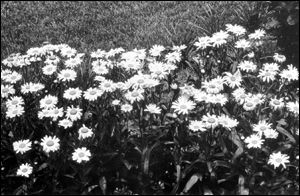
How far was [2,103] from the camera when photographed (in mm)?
3799

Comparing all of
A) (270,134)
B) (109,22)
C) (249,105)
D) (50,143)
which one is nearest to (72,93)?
(50,143)

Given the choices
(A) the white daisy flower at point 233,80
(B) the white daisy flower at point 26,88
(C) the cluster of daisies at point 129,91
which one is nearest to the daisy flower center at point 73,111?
(C) the cluster of daisies at point 129,91

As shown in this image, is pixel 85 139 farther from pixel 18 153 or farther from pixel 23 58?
pixel 23 58

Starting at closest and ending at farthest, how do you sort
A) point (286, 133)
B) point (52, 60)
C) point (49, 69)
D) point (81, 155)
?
point (81, 155)
point (286, 133)
point (49, 69)
point (52, 60)

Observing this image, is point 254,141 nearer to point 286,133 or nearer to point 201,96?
point 286,133

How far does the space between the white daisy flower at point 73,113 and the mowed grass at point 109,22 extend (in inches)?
80.2

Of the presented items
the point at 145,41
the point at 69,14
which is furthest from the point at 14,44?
the point at 145,41

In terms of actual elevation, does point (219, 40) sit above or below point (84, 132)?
above

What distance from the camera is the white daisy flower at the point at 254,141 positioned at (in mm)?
3188

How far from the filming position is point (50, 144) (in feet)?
Result: 10.7

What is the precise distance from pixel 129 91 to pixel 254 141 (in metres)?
1.06

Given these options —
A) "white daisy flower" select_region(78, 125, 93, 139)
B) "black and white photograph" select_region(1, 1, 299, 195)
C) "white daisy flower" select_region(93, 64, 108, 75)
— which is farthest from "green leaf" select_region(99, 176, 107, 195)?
"white daisy flower" select_region(93, 64, 108, 75)

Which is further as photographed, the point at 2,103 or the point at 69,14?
the point at 69,14

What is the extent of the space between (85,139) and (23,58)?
1287 millimetres
